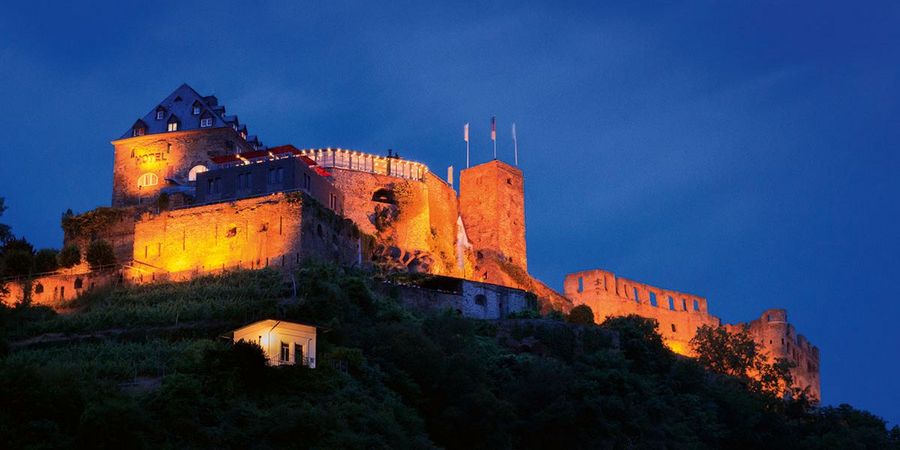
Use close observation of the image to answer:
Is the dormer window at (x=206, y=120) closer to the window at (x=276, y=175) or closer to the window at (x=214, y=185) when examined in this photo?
the window at (x=214, y=185)

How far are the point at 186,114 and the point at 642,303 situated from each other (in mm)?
29273

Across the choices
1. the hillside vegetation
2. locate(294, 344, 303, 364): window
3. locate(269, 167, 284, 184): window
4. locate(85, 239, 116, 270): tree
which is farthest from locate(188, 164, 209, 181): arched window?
locate(294, 344, 303, 364): window

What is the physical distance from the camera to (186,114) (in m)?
71.1

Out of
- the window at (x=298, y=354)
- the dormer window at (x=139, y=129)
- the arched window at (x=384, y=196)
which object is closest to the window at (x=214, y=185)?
the dormer window at (x=139, y=129)

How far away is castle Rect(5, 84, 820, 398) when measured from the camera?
60125 millimetres

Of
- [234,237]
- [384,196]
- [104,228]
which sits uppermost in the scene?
[384,196]

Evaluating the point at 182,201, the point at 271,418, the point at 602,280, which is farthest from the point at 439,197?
the point at 271,418

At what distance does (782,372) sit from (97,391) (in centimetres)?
4154

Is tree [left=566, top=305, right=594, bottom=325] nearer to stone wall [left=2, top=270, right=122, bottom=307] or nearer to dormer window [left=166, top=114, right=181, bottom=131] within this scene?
stone wall [left=2, top=270, right=122, bottom=307]

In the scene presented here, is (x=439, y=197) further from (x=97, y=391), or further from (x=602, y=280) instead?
(x=97, y=391)

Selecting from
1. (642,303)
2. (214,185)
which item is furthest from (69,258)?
(642,303)

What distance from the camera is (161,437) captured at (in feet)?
125

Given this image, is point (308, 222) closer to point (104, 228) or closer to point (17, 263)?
point (104, 228)

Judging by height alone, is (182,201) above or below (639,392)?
above
